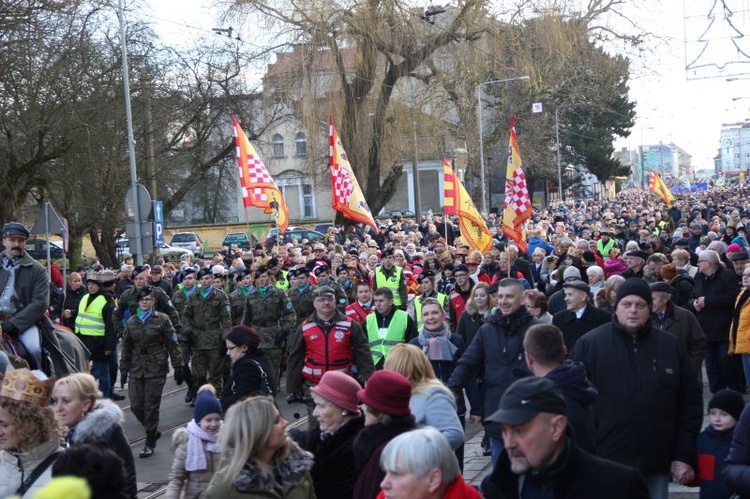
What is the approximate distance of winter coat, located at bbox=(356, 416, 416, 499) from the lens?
446 cm

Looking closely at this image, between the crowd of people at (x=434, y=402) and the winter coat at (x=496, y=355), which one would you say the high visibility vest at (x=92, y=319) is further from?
the winter coat at (x=496, y=355)

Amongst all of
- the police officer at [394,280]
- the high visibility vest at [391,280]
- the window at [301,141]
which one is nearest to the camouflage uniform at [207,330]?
the police officer at [394,280]

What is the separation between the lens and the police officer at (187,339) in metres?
12.9

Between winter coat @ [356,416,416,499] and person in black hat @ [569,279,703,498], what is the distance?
4.54 ft

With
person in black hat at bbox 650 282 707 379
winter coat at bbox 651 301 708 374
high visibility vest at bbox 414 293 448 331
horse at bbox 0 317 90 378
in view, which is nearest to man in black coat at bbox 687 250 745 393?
high visibility vest at bbox 414 293 448 331

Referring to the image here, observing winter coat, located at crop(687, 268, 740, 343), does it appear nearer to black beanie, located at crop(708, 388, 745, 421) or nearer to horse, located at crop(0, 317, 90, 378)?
black beanie, located at crop(708, 388, 745, 421)

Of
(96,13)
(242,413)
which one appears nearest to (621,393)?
(242,413)

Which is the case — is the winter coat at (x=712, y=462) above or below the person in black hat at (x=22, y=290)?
below

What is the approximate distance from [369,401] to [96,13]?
71.7ft

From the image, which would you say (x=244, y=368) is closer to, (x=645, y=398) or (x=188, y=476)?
(x=188, y=476)

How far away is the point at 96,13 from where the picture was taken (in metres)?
24.6

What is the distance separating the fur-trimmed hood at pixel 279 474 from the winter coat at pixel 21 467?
0.98m

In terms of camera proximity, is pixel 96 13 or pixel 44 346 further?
pixel 96 13

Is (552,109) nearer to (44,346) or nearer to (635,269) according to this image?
(635,269)
